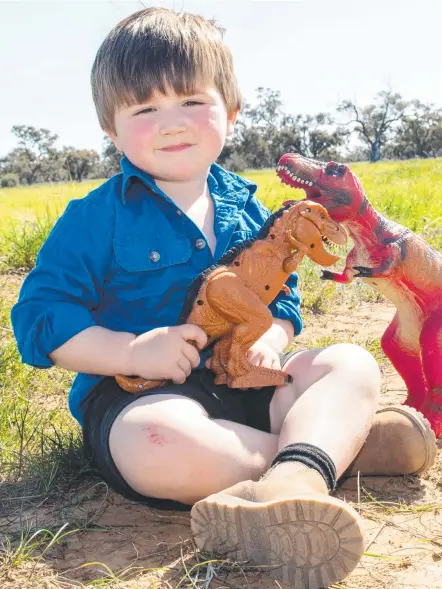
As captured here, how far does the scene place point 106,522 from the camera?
197 centimetres

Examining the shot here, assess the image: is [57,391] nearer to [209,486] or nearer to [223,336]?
[223,336]

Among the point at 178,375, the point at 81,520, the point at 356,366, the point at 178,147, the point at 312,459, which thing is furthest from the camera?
the point at 178,147

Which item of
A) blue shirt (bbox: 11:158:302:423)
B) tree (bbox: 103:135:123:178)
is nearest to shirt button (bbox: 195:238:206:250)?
blue shirt (bbox: 11:158:302:423)

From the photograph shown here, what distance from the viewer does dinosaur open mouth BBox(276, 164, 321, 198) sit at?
2350 millimetres

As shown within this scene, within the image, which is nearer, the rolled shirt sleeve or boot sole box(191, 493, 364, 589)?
boot sole box(191, 493, 364, 589)

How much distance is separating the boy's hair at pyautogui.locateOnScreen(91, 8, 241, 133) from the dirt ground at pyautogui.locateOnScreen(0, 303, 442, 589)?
1273mm

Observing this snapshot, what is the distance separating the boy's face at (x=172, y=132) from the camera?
7.24 ft

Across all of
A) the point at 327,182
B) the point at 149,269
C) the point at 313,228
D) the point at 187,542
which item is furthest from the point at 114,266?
the point at 187,542

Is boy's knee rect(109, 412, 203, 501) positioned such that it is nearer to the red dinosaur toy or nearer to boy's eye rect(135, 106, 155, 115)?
the red dinosaur toy

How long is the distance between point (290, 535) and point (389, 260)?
1129mm

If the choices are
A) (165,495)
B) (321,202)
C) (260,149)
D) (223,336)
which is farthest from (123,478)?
(260,149)

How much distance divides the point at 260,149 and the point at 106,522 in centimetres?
4922

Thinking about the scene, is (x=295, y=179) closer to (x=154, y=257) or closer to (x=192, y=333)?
(x=154, y=257)

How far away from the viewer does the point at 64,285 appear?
84.0 inches
